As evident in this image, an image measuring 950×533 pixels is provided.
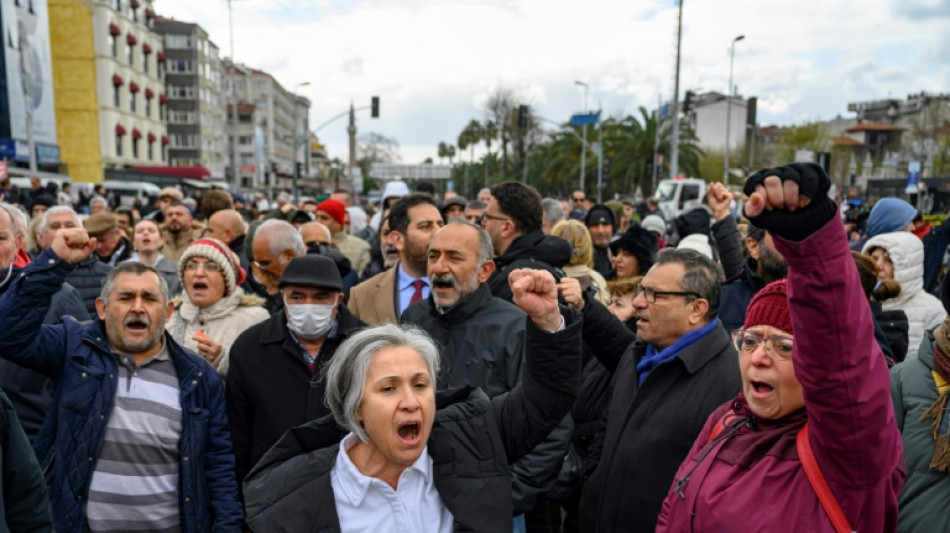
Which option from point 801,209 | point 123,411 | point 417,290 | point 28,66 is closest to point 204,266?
point 123,411

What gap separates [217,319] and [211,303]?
11 centimetres

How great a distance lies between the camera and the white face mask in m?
3.85

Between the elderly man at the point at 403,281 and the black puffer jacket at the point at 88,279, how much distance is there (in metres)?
2.05

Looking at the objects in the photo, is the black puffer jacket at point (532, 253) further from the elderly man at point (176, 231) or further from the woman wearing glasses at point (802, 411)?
the elderly man at point (176, 231)

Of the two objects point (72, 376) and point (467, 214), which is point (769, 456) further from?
point (467, 214)

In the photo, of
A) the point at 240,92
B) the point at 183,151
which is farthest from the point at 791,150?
the point at 240,92

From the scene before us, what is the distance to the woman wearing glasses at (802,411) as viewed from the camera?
160 centimetres

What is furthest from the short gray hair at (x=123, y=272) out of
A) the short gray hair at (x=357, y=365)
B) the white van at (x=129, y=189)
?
the white van at (x=129, y=189)

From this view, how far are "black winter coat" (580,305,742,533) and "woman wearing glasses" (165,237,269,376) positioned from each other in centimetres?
229

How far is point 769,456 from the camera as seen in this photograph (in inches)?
85.4

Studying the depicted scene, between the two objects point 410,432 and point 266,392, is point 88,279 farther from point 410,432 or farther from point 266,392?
point 410,432

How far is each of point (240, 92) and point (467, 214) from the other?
10989 cm

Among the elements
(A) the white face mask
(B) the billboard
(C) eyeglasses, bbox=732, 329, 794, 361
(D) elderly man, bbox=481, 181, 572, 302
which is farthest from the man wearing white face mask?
(B) the billboard

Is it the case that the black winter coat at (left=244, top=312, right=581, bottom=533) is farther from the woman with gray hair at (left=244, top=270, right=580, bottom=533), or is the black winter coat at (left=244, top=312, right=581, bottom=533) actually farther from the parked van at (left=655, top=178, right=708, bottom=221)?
the parked van at (left=655, top=178, right=708, bottom=221)
